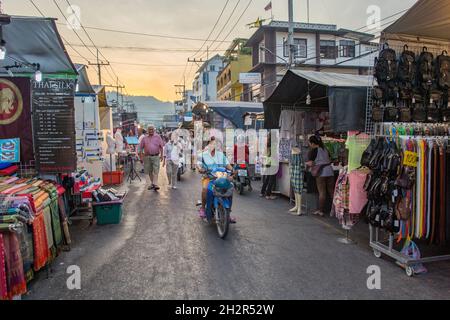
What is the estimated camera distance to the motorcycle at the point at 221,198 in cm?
582

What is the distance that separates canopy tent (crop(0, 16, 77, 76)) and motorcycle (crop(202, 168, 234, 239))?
3361 mm

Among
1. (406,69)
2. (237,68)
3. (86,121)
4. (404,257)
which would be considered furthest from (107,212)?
(237,68)

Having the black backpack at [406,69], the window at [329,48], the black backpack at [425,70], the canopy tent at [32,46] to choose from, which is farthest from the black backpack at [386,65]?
the window at [329,48]

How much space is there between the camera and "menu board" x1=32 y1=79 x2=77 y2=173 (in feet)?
17.7

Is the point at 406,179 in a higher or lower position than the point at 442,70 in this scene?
lower

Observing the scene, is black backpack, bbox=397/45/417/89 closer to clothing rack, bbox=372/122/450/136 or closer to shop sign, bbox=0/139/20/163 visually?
clothing rack, bbox=372/122/450/136

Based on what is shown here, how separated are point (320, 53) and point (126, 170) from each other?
73.5 feet

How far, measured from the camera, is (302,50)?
Result: 30.7 m

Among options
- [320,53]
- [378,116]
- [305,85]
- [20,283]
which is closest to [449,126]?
[378,116]

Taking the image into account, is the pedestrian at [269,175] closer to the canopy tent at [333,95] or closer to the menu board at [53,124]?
the canopy tent at [333,95]

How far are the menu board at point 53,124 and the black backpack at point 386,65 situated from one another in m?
4.98

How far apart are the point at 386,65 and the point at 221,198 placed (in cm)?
344

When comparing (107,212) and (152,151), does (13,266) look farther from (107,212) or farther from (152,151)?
(152,151)

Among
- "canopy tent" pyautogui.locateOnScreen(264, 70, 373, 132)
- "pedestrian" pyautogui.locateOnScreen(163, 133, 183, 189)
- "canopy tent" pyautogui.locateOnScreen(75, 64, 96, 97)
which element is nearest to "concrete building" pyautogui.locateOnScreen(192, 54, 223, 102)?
"pedestrian" pyautogui.locateOnScreen(163, 133, 183, 189)
